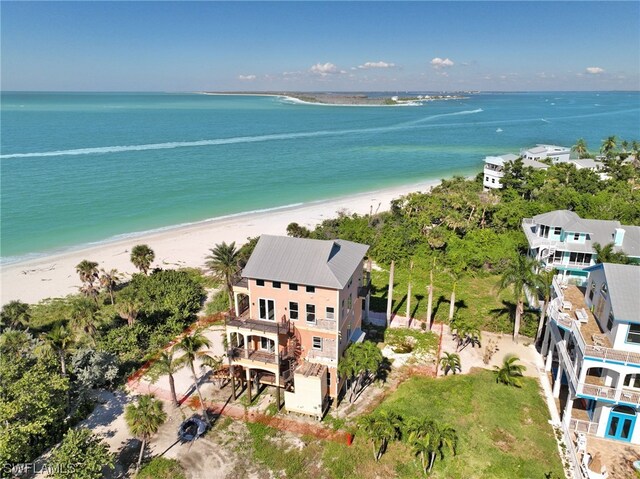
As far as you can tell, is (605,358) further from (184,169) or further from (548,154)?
(184,169)

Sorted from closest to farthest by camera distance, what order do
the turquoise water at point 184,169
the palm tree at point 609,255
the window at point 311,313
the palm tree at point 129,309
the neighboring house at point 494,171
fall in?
the window at point 311,313 → the palm tree at point 609,255 → the palm tree at point 129,309 → the turquoise water at point 184,169 → the neighboring house at point 494,171

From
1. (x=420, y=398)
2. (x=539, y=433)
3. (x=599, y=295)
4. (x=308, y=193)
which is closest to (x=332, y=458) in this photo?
(x=420, y=398)

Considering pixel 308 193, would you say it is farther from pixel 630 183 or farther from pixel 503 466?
pixel 503 466

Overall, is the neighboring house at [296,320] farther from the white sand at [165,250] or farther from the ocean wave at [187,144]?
the ocean wave at [187,144]

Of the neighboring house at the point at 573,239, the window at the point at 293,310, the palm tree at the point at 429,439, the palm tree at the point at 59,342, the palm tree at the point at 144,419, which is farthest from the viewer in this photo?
the neighboring house at the point at 573,239

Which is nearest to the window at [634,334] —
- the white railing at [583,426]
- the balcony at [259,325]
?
the white railing at [583,426]
